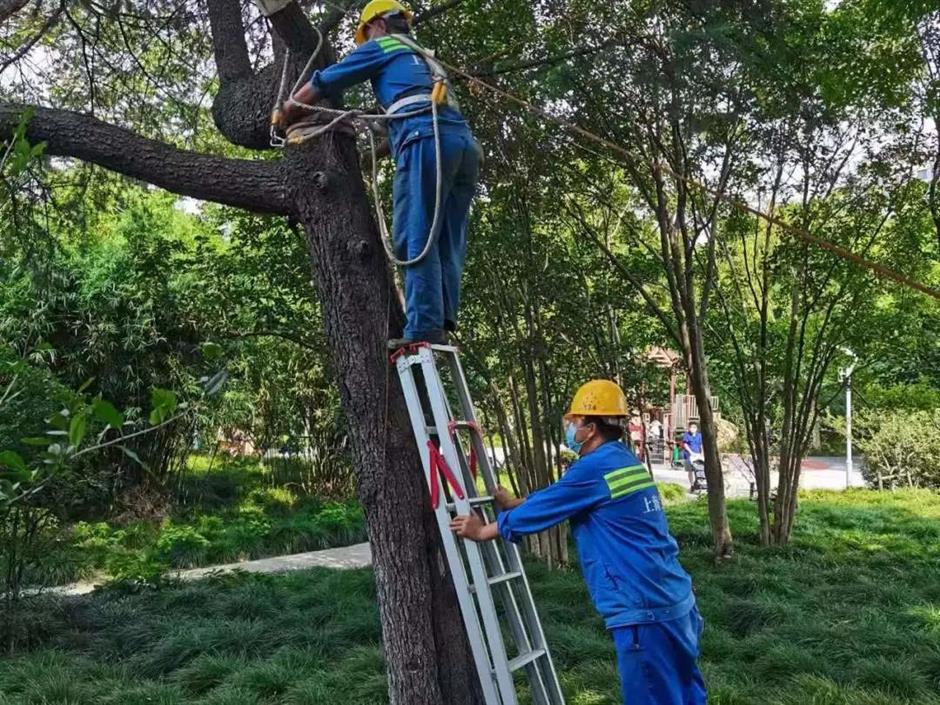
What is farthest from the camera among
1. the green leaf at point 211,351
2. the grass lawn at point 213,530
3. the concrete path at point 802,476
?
the concrete path at point 802,476

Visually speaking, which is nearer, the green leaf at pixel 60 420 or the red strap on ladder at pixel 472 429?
the green leaf at pixel 60 420

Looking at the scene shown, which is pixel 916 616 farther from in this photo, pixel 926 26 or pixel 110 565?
pixel 110 565

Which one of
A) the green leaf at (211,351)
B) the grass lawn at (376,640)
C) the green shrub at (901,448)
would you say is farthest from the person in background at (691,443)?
the green leaf at (211,351)

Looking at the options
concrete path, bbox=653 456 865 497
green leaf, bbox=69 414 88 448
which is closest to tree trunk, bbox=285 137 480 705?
green leaf, bbox=69 414 88 448

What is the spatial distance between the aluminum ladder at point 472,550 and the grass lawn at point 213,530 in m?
5.54

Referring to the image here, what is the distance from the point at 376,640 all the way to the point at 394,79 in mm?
4361

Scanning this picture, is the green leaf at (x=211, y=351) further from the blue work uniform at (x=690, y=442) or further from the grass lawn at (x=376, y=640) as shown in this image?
the blue work uniform at (x=690, y=442)

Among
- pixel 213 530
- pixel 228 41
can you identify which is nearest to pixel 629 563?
pixel 228 41

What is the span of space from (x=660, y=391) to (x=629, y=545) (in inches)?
255

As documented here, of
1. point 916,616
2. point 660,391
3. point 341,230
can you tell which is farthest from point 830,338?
point 341,230

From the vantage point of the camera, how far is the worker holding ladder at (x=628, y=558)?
2.80m

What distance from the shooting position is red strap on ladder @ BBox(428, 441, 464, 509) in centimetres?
289

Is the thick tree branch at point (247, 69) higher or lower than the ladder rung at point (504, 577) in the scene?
higher

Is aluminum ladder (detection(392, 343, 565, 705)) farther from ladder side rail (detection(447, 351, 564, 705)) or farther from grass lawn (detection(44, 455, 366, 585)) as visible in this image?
grass lawn (detection(44, 455, 366, 585))
